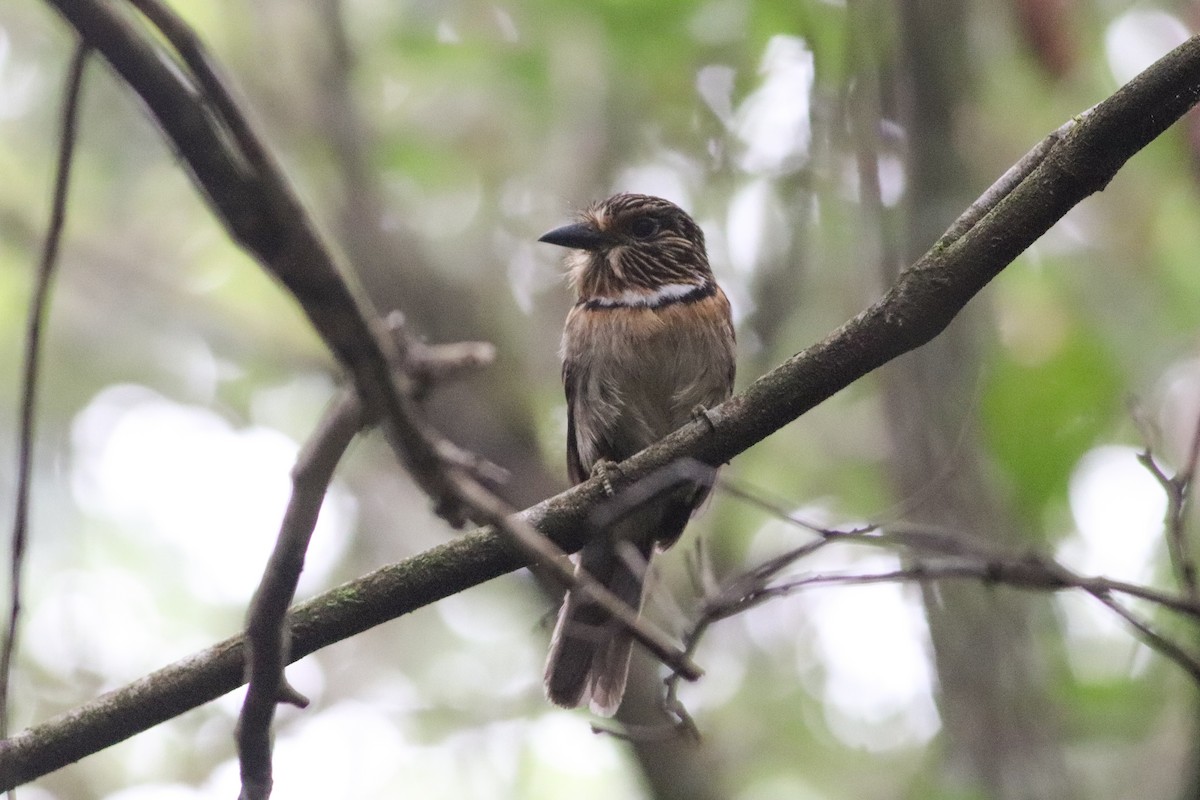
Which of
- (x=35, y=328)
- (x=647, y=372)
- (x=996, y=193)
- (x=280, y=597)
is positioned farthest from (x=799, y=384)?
(x=647, y=372)

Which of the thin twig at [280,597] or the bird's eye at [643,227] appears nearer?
the thin twig at [280,597]

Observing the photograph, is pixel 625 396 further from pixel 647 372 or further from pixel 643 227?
pixel 643 227

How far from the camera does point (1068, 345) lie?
4391 mm

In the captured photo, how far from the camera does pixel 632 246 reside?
4.30 meters

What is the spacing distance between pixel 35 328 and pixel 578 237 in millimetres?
2634

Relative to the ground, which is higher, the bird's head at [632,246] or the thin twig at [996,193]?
the bird's head at [632,246]

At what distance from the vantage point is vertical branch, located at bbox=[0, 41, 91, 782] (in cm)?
170

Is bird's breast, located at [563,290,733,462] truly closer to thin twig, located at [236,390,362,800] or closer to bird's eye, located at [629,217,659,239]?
bird's eye, located at [629,217,659,239]

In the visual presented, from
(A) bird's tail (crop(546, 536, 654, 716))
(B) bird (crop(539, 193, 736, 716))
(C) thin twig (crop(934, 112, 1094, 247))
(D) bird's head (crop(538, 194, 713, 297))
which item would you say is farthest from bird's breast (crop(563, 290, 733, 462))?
(C) thin twig (crop(934, 112, 1094, 247))

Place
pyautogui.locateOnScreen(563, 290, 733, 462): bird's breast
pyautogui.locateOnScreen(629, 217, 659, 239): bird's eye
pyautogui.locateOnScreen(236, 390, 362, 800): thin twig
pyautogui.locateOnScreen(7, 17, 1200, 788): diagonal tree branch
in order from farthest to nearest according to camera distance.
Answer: pyautogui.locateOnScreen(629, 217, 659, 239): bird's eye → pyautogui.locateOnScreen(563, 290, 733, 462): bird's breast → pyautogui.locateOnScreen(7, 17, 1200, 788): diagonal tree branch → pyautogui.locateOnScreen(236, 390, 362, 800): thin twig

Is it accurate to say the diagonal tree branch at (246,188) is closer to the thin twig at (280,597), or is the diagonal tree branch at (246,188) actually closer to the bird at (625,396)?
the thin twig at (280,597)

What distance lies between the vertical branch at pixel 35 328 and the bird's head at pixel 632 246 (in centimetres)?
245

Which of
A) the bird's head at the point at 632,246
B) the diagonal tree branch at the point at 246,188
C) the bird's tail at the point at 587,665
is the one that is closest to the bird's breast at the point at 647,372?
the bird's head at the point at 632,246

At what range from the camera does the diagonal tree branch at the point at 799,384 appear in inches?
85.7
